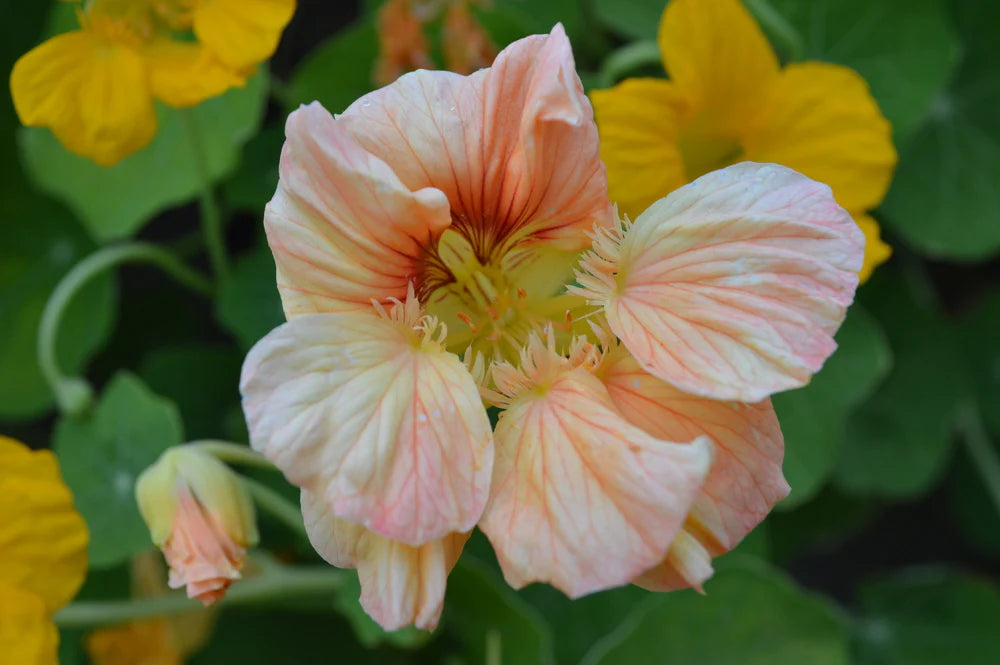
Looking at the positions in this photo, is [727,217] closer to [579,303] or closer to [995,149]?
[579,303]

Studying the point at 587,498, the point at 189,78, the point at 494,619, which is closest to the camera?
the point at 587,498

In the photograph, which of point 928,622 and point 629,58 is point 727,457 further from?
point 928,622

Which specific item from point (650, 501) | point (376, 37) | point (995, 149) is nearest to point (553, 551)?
point (650, 501)

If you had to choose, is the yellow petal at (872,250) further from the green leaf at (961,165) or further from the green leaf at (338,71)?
the green leaf at (338,71)

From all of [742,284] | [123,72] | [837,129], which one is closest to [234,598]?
[123,72]

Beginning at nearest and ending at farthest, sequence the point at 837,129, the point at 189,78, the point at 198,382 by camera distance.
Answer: the point at 189,78 → the point at 837,129 → the point at 198,382

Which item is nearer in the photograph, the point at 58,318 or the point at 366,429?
the point at 366,429

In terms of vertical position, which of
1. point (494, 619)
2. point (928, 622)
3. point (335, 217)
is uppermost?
point (335, 217)
